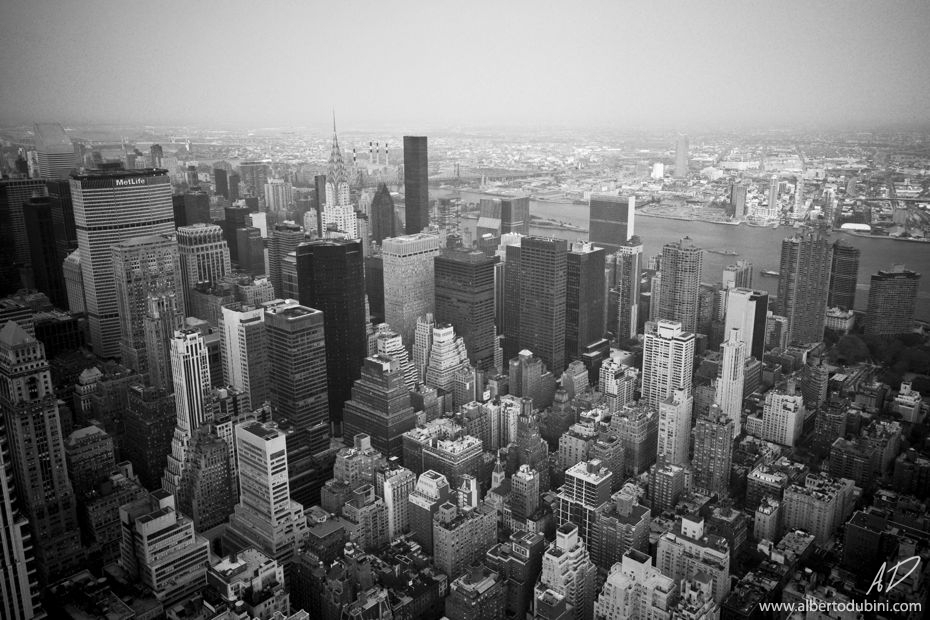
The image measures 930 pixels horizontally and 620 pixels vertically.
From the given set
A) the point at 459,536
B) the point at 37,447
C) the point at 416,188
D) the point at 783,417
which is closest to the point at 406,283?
the point at 416,188

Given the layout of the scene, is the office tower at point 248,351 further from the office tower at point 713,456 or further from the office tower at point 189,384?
the office tower at point 713,456

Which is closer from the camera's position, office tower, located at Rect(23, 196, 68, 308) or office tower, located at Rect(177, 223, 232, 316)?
office tower, located at Rect(23, 196, 68, 308)

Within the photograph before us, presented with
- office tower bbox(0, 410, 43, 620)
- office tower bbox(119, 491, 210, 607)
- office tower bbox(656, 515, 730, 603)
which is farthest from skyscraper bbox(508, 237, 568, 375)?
office tower bbox(0, 410, 43, 620)

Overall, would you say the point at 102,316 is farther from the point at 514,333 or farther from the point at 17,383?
the point at 514,333

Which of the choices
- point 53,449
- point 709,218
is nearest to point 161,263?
point 53,449

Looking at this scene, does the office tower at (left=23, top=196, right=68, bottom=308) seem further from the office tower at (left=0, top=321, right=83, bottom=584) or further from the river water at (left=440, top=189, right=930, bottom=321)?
the river water at (left=440, top=189, right=930, bottom=321)
